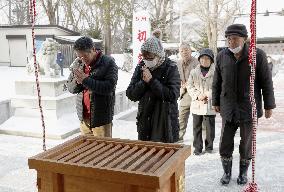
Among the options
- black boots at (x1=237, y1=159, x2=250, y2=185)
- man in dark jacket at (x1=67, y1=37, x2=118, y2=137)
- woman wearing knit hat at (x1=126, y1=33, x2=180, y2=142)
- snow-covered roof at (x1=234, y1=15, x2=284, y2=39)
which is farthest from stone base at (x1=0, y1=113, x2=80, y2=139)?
snow-covered roof at (x1=234, y1=15, x2=284, y2=39)

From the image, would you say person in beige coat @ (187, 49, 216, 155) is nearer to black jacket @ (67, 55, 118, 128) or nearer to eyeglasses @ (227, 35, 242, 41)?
eyeglasses @ (227, 35, 242, 41)

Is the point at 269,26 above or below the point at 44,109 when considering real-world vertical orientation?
above

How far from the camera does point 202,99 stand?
15.9 ft

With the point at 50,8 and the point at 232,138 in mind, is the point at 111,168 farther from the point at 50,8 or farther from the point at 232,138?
the point at 50,8

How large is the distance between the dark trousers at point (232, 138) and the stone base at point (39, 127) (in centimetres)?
305

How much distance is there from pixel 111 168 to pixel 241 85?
7.18ft

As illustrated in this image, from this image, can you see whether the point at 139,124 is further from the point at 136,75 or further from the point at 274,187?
the point at 274,187

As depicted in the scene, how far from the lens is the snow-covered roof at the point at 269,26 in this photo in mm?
32031

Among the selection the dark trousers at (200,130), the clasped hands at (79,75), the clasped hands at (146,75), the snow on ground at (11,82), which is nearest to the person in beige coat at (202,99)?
the dark trousers at (200,130)

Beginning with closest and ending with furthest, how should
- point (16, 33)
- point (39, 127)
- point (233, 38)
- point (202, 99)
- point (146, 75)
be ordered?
1. point (146, 75)
2. point (233, 38)
3. point (202, 99)
4. point (39, 127)
5. point (16, 33)

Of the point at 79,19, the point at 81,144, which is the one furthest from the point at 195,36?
the point at 81,144

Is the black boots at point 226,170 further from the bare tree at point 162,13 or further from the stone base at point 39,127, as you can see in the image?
the bare tree at point 162,13

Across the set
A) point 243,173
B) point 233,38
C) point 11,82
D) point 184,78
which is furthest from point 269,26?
point 233,38

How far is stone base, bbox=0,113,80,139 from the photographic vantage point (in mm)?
5943
